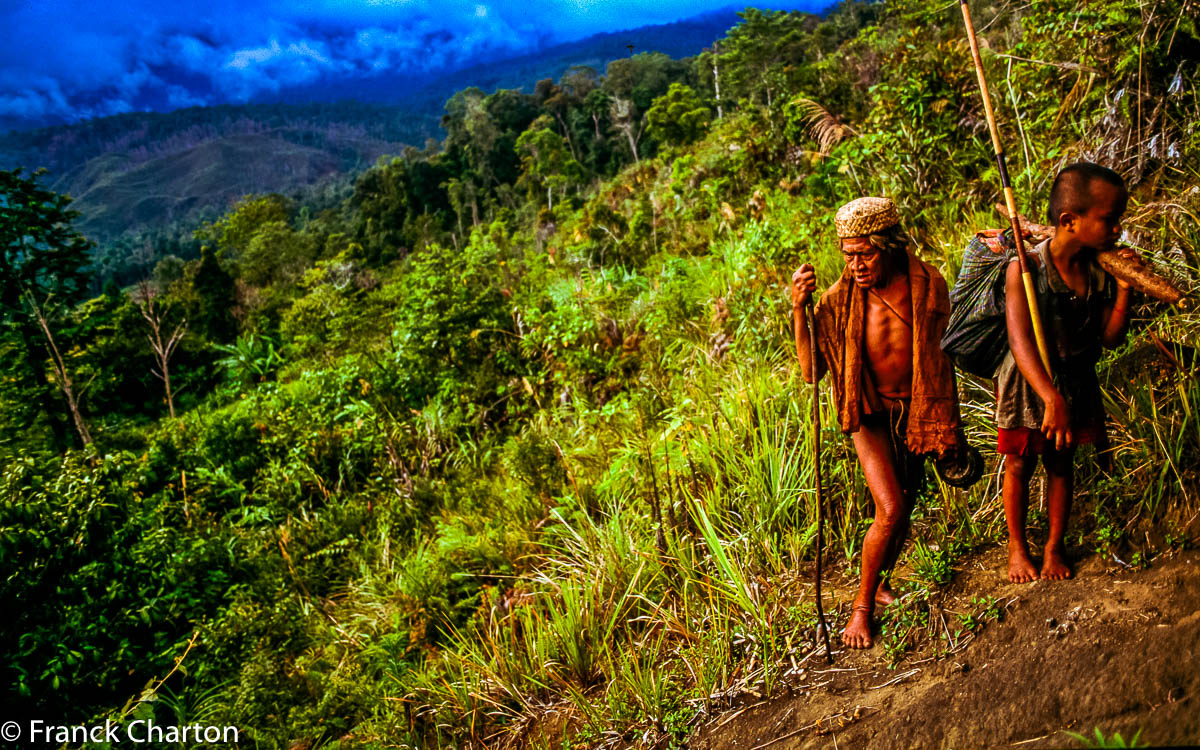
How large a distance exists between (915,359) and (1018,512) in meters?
0.71

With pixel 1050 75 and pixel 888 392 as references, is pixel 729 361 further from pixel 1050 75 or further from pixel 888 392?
pixel 1050 75

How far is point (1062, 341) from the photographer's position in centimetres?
212

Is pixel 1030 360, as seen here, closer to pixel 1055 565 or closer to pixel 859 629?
pixel 1055 565

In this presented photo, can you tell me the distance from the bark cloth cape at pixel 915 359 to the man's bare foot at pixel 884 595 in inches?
27.5

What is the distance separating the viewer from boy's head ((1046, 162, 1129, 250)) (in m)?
1.89

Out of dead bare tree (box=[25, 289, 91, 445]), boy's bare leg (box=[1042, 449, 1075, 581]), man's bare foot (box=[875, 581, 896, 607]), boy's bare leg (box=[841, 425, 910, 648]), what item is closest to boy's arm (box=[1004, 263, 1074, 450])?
boy's bare leg (box=[1042, 449, 1075, 581])

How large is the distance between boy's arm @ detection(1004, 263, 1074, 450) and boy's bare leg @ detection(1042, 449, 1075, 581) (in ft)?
0.62

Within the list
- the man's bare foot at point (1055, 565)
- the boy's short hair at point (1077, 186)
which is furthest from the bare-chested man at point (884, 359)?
the man's bare foot at point (1055, 565)

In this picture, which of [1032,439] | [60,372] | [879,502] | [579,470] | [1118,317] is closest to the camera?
[1118,317]

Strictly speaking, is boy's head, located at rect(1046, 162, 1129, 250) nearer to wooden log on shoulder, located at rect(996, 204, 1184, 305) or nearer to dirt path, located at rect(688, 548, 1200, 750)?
wooden log on shoulder, located at rect(996, 204, 1184, 305)

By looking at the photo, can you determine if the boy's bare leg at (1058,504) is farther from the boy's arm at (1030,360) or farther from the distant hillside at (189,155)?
the distant hillside at (189,155)

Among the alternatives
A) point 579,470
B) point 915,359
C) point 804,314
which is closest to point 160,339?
point 579,470

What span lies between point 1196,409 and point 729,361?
113 inches

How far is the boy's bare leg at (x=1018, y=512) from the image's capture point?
2.30 m
